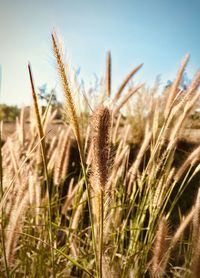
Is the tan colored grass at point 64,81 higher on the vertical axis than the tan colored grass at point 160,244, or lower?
higher

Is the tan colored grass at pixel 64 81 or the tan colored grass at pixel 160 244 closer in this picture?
the tan colored grass at pixel 64 81

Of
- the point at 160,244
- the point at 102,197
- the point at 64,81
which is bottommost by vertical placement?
the point at 160,244

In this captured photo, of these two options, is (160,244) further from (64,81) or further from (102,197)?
(64,81)

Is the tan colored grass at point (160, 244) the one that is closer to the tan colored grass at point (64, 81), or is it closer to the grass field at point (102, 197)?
the grass field at point (102, 197)

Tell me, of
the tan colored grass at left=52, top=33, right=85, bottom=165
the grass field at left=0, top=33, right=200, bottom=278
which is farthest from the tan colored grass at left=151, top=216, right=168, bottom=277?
the tan colored grass at left=52, top=33, right=85, bottom=165

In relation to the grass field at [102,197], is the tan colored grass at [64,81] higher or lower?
higher

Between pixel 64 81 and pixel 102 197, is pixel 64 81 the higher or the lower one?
the higher one

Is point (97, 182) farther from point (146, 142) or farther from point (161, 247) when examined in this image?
point (146, 142)

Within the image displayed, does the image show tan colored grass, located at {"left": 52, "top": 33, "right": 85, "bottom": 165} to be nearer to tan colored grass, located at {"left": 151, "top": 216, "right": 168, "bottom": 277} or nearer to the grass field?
the grass field

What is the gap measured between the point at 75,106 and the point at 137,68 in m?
0.87

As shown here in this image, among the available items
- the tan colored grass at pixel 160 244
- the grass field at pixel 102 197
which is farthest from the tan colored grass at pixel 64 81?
the tan colored grass at pixel 160 244

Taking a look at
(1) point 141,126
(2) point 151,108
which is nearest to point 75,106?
(2) point 151,108

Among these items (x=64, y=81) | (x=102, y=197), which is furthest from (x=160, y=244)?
(x=64, y=81)

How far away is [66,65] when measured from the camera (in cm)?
62
